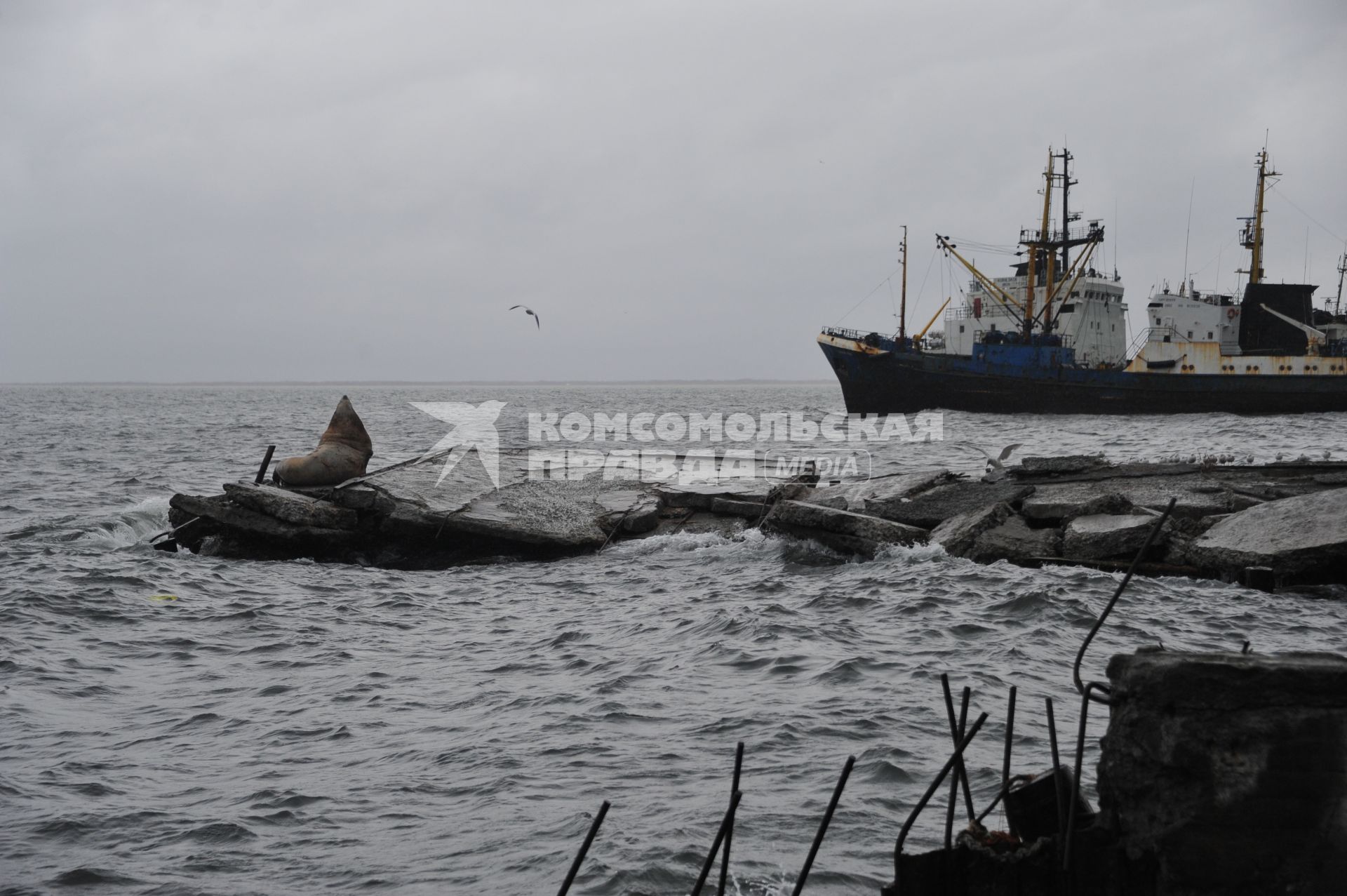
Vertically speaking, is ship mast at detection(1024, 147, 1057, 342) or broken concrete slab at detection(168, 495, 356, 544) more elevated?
ship mast at detection(1024, 147, 1057, 342)

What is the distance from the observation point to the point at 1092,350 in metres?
52.6

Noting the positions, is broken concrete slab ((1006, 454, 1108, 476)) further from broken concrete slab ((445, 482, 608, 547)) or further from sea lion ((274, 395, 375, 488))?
sea lion ((274, 395, 375, 488))

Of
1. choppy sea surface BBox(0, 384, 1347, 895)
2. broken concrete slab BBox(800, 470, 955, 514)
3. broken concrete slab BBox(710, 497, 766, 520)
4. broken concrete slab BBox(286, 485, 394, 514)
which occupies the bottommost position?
choppy sea surface BBox(0, 384, 1347, 895)

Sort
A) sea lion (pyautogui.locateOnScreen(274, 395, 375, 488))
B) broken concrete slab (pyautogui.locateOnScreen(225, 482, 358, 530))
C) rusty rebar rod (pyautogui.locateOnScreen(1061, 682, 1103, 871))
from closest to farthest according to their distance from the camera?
rusty rebar rod (pyautogui.locateOnScreen(1061, 682, 1103, 871)) → broken concrete slab (pyautogui.locateOnScreen(225, 482, 358, 530)) → sea lion (pyautogui.locateOnScreen(274, 395, 375, 488))

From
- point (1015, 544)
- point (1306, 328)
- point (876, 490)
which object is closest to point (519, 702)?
point (1015, 544)

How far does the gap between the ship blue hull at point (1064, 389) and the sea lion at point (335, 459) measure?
127 feet

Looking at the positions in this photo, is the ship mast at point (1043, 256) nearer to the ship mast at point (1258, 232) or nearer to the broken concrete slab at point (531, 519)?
the ship mast at point (1258, 232)

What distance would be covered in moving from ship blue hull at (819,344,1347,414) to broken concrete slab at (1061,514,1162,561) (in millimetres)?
38058

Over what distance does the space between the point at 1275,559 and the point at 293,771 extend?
9394mm

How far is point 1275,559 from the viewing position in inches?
408

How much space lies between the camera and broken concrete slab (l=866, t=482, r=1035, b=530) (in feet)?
44.4

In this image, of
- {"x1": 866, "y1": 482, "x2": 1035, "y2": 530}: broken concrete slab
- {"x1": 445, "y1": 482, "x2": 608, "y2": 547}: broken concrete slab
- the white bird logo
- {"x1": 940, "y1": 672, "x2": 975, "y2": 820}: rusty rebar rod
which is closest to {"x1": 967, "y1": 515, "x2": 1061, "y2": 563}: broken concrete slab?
{"x1": 866, "y1": 482, "x2": 1035, "y2": 530}: broken concrete slab

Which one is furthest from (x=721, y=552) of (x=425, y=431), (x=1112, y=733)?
(x=425, y=431)

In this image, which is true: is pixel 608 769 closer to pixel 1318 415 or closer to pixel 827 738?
pixel 827 738
